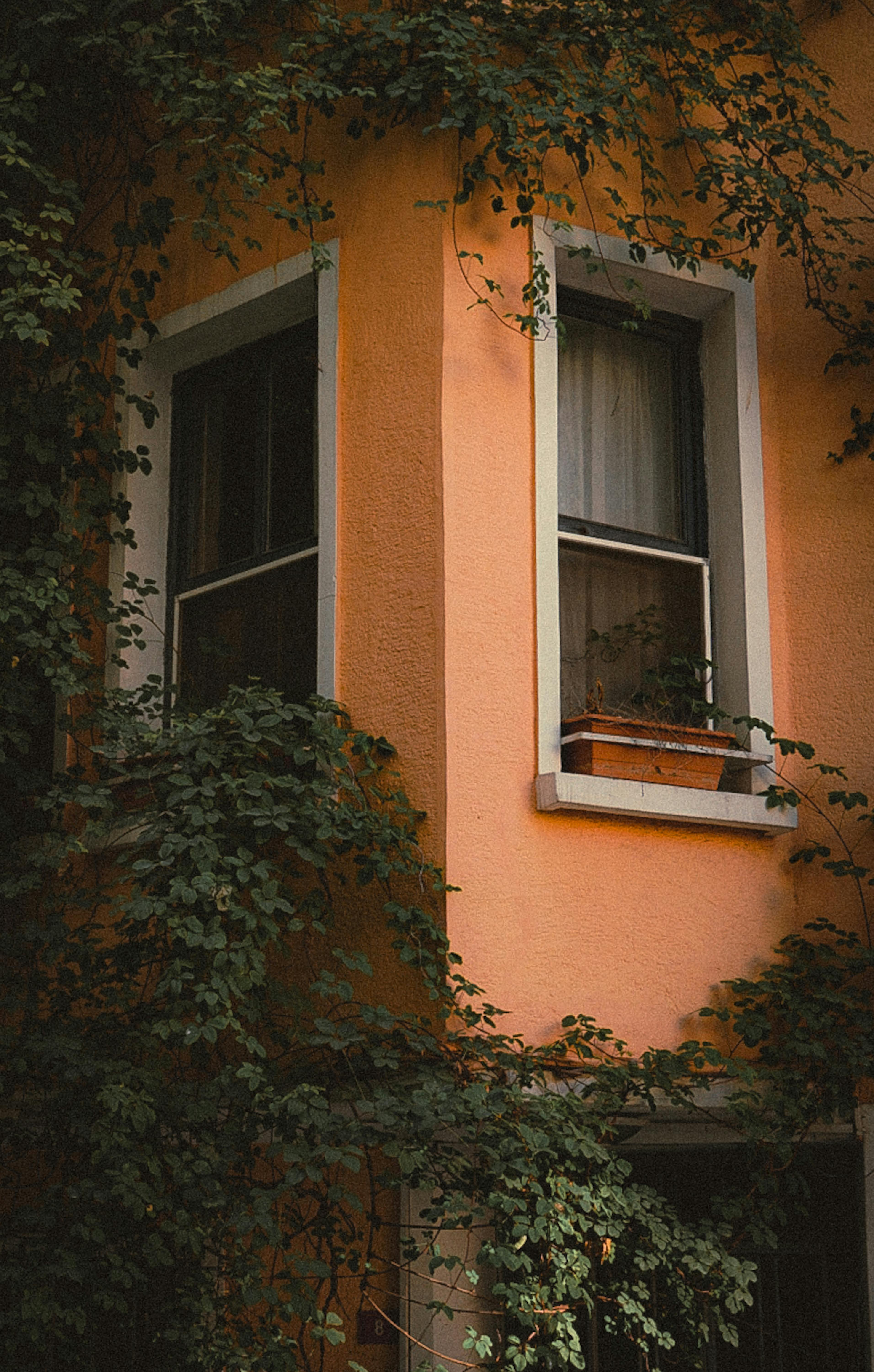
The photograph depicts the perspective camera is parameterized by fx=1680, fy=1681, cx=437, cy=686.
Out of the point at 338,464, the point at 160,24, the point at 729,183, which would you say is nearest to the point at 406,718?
the point at 338,464

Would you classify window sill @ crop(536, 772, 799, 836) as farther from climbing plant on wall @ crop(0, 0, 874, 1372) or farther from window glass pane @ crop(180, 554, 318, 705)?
window glass pane @ crop(180, 554, 318, 705)

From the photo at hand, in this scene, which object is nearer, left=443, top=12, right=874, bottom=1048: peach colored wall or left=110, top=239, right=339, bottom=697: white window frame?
left=443, top=12, right=874, bottom=1048: peach colored wall

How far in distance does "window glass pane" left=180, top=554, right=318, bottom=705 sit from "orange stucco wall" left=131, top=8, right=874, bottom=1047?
42 centimetres

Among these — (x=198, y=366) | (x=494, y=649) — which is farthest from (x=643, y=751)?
(x=198, y=366)

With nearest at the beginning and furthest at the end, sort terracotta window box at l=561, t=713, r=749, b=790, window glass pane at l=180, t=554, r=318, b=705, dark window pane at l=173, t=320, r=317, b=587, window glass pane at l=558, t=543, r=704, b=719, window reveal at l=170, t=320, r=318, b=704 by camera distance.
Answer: terracotta window box at l=561, t=713, r=749, b=790 → window glass pane at l=558, t=543, r=704, b=719 → window glass pane at l=180, t=554, r=318, b=705 → window reveal at l=170, t=320, r=318, b=704 → dark window pane at l=173, t=320, r=317, b=587

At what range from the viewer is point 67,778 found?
20.9ft

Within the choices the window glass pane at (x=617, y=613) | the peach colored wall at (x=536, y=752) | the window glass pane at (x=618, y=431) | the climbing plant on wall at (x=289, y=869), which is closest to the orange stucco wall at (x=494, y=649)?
the peach colored wall at (x=536, y=752)

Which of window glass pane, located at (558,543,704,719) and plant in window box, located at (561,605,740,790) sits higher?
window glass pane, located at (558,543,704,719)

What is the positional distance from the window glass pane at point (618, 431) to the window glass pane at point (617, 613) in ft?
0.54

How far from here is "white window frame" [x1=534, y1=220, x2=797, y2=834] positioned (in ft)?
19.2

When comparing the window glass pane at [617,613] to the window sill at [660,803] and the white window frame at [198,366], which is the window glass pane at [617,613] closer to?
the window sill at [660,803]

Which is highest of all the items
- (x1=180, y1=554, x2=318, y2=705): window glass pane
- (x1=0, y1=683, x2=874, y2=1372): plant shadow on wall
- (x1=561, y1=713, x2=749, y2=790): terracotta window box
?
(x1=180, y1=554, x2=318, y2=705): window glass pane

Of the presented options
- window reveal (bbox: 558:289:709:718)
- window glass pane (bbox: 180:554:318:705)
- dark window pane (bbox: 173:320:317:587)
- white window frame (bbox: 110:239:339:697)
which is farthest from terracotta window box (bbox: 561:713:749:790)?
dark window pane (bbox: 173:320:317:587)

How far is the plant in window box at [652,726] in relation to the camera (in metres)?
5.86
